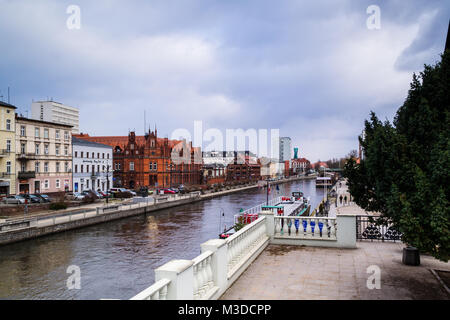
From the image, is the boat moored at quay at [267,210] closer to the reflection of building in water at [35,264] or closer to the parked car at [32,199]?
the reflection of building in water at [35,264]

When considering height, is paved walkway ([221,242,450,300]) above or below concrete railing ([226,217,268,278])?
below

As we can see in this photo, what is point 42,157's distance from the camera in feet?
176

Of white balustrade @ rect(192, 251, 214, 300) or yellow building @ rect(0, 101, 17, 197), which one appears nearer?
white balustrade @ rect(192, 251, 214, 300)

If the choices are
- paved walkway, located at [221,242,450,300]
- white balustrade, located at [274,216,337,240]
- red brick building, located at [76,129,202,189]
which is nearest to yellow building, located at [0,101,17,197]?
red brick building, located at [76,129,202,189]

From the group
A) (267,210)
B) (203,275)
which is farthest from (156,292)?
(267,210)

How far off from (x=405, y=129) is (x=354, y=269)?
3.84 meters

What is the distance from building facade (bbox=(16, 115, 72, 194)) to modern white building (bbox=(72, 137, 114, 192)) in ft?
6.29

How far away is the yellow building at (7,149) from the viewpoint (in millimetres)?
46469

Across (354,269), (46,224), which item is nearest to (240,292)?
(354,269)

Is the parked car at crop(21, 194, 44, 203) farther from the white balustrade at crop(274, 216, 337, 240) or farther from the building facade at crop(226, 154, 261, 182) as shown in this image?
the building facade at crop(226, 154, 261, 182)

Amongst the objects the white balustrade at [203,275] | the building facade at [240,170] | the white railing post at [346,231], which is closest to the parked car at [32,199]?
the white railing post at [346,231]

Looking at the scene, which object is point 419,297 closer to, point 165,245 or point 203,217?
point 165,245

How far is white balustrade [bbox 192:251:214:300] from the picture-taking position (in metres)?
6.20

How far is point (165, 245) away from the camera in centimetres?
2844
